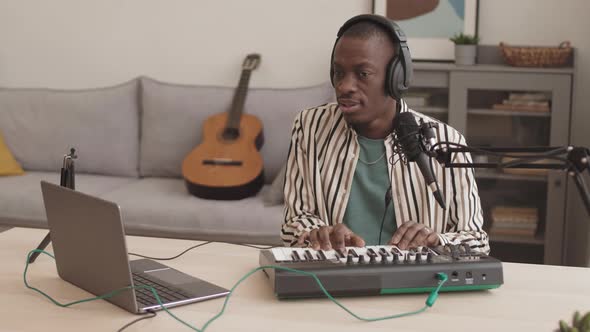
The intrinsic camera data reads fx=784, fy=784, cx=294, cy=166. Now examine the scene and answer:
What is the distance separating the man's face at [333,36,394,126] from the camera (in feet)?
5.83

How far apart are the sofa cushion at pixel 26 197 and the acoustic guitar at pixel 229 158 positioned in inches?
15.8

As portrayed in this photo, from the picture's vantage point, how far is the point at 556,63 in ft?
10.9

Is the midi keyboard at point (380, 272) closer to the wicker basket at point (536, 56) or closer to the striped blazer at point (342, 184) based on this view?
the striped blazer at point (342, 184)

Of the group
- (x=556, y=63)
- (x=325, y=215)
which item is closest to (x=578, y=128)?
(x=556, y=63)

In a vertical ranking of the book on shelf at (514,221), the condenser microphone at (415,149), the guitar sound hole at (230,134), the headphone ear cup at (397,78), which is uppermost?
the headphone ear cup at (397,78)

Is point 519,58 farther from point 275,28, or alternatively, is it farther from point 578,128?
point 275,28

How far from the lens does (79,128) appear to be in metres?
3.64

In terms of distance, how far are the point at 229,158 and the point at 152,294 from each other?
1.87 m

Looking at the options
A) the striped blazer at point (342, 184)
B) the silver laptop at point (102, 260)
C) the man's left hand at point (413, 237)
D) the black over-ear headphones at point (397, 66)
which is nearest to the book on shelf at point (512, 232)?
the striped blazer at point (342, 184)

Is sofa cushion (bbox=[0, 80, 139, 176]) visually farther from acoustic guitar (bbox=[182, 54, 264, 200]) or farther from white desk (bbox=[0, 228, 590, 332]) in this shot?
white desk (bbox=[0, 228, 590, 332])

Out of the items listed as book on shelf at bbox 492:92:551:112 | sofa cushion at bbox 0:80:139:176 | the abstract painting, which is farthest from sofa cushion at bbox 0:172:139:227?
book on shelf at bbox 492:92:551:112

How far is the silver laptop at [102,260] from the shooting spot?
1294mm

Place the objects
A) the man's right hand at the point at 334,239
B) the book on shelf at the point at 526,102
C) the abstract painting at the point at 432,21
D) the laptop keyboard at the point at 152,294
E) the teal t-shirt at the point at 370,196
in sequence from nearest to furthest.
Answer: the laptop keyboard at the point at 152,294 < the man's right hand at the point at 334,239 < the teal t-shirt at the point at 370,196 < the book on shelf at the point at 526,102 < the abstract painting at the point at 432,21

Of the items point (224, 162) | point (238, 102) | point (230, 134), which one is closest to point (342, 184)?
point (224, 162)
